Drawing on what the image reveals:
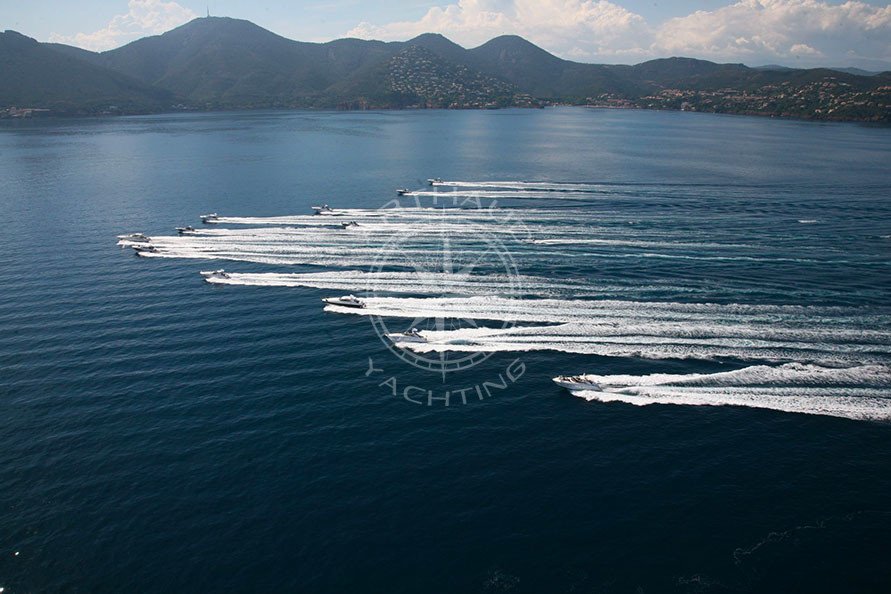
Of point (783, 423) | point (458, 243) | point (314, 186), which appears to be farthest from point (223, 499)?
point (314, 186)

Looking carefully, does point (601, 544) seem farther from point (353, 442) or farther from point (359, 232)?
point (359, 232)

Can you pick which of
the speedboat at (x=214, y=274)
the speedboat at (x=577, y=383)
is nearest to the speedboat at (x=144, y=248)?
the speedboat at (x=214, y=274)

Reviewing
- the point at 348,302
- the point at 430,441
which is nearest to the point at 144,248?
the point at 348,302

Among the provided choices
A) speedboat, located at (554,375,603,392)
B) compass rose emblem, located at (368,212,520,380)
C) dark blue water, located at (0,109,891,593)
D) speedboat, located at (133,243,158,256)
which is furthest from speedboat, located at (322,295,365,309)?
speedboat, located at (133,243,158,256)

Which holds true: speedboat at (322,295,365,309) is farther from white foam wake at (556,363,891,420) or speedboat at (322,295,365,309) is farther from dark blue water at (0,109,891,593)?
white foam wake at (556,363,891,420)

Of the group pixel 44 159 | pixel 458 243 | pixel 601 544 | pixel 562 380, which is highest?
pixel 44 159

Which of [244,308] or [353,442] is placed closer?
[353,442]
